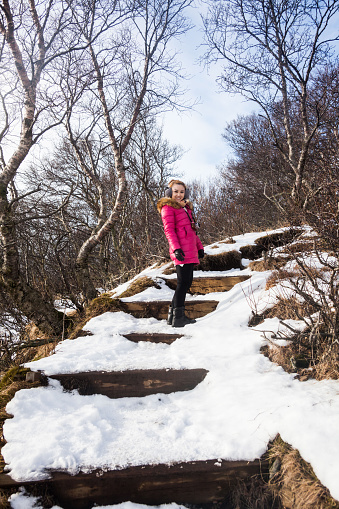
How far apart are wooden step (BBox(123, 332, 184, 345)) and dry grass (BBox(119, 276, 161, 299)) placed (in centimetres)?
137

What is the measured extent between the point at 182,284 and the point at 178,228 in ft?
2.60

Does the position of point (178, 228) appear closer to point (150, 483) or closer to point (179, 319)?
point (179, 319)

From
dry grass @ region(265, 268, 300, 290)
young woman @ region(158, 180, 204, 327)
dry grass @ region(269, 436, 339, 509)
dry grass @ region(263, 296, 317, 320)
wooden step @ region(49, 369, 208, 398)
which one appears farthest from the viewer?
young woman @ region(158, 180, 204, 327)

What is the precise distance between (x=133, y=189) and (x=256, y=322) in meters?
12.9

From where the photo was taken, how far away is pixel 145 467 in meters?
1.83

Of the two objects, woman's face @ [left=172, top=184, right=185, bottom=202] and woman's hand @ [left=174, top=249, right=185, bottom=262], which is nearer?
woman's hand @ [left=174, top=249, right=185, bottom=262]

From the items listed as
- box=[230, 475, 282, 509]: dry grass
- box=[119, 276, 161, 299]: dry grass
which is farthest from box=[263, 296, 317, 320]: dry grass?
box=[119, 276, 161, 299]: dry grass

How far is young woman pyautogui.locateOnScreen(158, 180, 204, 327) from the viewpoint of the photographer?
3941 mm

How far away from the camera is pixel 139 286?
198 inches

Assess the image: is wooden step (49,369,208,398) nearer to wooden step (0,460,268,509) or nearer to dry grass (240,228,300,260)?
wooden step (0,460,268,509)

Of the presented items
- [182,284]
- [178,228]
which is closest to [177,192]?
[178,228]

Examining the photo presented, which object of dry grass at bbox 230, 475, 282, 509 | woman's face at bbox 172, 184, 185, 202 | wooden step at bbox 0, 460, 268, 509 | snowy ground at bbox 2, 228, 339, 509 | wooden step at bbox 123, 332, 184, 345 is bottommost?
dry grass at bbox 230, 475, 282, 509

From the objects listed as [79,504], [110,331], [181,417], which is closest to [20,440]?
[79,504]

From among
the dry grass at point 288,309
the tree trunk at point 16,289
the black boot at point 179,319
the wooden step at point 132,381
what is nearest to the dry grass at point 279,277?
the dry grass at point 288,309
